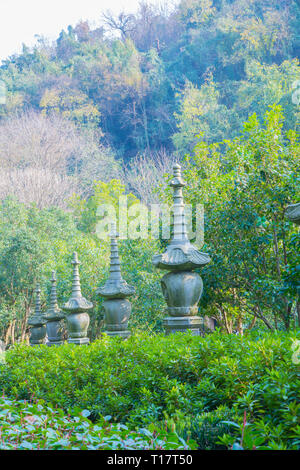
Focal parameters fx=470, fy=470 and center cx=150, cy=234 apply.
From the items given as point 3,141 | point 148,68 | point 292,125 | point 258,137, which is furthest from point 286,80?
point 258,137

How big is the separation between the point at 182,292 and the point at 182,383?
2.66 metres

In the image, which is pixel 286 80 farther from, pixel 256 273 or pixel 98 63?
pixel 256 273

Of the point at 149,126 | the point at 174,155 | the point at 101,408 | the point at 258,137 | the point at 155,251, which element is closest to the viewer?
the point at 101,408

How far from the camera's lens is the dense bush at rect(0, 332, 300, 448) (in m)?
2.80

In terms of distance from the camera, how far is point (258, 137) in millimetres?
7543

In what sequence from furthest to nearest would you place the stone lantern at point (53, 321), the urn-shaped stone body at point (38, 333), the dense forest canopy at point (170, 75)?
the dense forest canopy at point (170, 75) → the urn-shaped stone body at point (38, 333) → the stone lantern at point (53, 321)

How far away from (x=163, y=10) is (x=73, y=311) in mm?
42547

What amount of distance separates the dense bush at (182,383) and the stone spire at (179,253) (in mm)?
1549

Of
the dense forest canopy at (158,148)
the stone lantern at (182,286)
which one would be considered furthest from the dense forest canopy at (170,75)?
the stone lantern at (182,286)

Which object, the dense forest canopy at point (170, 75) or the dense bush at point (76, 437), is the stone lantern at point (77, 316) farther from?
the dense forest canopy at point (170, 75)

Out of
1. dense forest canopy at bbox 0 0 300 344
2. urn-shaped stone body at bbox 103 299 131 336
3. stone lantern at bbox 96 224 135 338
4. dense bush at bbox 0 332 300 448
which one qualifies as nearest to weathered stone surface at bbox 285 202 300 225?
dense forest canopy at bbox 0 0 300 344

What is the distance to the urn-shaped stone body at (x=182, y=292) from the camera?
21.2ft

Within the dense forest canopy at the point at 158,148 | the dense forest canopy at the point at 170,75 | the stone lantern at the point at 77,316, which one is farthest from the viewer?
the dense forest canopy at the point at 170,75

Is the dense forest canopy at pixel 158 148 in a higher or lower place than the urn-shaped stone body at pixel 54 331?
higher
